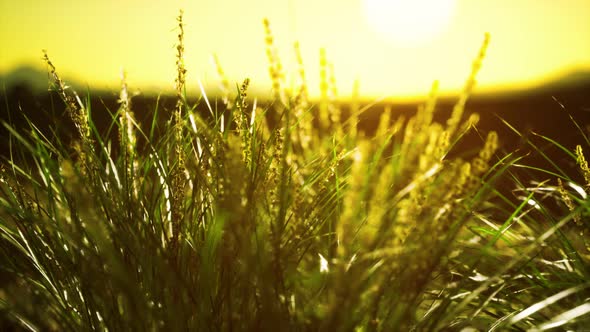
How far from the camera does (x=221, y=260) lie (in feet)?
4.57

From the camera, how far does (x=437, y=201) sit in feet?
3.75

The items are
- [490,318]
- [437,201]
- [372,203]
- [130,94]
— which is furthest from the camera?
[130,94]

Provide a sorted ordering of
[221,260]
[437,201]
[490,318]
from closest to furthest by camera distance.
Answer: [437,201] < [221,260] < [490,318]

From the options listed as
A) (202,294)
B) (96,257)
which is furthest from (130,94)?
(202,294)

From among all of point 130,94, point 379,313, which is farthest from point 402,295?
point 130,94

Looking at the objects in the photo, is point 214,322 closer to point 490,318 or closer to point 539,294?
point 490,318

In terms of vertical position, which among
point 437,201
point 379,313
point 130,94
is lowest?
point 379,313

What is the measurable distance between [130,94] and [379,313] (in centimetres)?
103

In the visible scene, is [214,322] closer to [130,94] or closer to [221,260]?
[221,260]

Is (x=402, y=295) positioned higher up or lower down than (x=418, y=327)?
higher up

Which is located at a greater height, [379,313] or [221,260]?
[221,260]

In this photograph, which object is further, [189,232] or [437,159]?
[189,232]

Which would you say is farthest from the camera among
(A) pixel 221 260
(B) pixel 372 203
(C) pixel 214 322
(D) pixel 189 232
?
(D) pixel 189 232

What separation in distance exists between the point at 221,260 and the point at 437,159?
0.59 m
